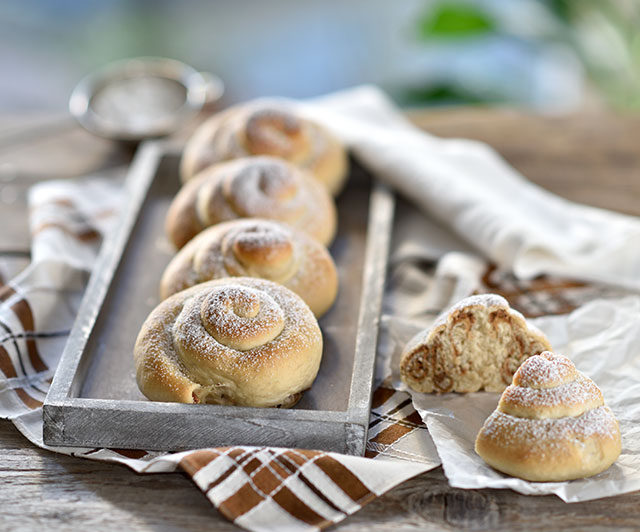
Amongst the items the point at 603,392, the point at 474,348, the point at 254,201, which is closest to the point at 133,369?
the point at 254,201

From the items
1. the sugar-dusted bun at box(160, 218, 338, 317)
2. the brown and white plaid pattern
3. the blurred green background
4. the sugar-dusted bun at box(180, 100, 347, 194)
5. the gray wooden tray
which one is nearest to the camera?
the gray wooden tray

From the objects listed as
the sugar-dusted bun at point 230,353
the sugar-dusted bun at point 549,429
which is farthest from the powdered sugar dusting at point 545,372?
the sugar-dusted bun at point 230,353

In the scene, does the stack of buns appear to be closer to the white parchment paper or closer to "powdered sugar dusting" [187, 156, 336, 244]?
"powdered sugar dusting" [187, 156, 336, 244]

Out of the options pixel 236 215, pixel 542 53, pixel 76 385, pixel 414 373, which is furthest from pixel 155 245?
pixel 542 53

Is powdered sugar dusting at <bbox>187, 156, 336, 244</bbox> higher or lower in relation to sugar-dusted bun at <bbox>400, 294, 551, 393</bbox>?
higher

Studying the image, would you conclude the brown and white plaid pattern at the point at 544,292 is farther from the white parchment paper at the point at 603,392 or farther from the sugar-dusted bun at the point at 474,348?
the sugar-dusted bun at the point at 474,348

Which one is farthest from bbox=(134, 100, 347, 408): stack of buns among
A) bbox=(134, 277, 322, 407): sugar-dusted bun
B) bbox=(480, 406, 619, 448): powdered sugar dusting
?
bbox=(480, 406, 619, 448): powdered sugar dusting

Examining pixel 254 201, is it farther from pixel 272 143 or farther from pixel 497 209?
pixel 497 209
